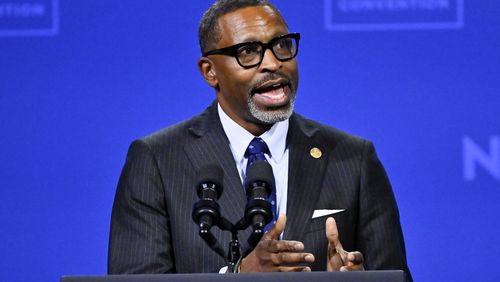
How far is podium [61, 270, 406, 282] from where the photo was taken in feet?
7.06

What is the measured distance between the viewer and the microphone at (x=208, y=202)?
7.75ft

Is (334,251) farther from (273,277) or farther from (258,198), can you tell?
(273,277)

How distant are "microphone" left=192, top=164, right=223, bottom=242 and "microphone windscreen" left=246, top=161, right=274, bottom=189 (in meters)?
0.07

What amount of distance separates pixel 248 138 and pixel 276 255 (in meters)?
0.74

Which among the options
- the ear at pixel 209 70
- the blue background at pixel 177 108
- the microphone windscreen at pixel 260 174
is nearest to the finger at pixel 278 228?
the microphone windscreen at pixel 260 174

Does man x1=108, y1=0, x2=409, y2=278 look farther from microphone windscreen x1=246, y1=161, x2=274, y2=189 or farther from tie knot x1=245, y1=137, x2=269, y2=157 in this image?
microphone windscreen x1=246, y1=161, x2=274, y2=189

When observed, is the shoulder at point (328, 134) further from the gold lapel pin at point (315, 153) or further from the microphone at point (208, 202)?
the microphone at point (208, 202)

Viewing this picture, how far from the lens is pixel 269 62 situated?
3119 mm

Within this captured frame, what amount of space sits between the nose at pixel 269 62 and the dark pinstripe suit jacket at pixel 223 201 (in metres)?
0.27

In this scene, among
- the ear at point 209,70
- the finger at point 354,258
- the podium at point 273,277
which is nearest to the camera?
the podium at point 273,277

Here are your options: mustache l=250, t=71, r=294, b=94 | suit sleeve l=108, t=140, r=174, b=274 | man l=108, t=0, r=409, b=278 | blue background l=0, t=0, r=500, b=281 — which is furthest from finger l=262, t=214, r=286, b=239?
blue background l=0, t=0, r=500, b=281

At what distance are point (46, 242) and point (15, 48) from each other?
0.75 m

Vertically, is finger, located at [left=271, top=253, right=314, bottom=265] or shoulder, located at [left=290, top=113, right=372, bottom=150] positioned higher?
shoulder, located at [left=290, top=113, right=372, bottom=150]

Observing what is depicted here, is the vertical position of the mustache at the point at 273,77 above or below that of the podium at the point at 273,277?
above
